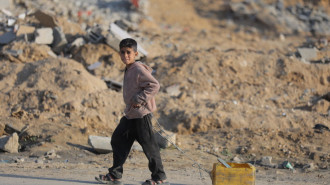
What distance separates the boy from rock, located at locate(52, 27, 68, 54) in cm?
773

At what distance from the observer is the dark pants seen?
4934mm

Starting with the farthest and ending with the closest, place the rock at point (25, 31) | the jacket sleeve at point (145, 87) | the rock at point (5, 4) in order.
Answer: the rock at point (5, 4) → the rock at point (25, 31) → the jacket sleeve at point (145, 87)

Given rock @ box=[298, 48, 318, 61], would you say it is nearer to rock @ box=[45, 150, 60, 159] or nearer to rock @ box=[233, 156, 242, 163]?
rock @ box=[233, 156, 242, 163]

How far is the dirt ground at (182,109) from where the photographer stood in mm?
6730

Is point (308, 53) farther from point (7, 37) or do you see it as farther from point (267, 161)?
point (7, 37)

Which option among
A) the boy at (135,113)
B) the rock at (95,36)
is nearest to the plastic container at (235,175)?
the boy at (135,113)

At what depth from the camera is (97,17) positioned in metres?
18.4

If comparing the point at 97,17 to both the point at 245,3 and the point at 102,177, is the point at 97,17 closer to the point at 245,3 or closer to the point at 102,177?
the point at 245,3

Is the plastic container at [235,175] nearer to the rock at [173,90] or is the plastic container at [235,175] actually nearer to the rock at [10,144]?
the rock at [10,144]

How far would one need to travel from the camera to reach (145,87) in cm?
483

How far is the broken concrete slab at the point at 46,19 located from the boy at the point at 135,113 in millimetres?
8330

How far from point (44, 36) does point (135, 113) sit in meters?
8.00

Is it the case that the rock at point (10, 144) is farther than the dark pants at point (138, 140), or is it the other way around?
the rock at point (10, 144)

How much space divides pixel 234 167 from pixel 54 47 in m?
8.27
